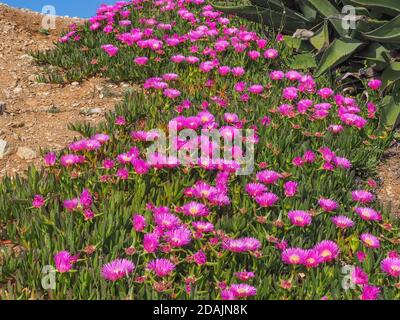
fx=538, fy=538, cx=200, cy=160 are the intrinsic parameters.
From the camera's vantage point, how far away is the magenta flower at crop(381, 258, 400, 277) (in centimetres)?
255

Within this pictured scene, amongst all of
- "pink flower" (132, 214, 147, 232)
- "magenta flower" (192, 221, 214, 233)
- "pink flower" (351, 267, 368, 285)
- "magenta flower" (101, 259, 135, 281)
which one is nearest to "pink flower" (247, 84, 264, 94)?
"magenta flower" (192, 221, 214, 233)

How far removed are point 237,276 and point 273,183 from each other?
0.91m

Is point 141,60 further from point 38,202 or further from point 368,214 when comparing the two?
point 368,214

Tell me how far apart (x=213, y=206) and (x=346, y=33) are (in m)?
2.95

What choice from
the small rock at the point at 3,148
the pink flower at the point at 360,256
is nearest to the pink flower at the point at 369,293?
the pink flower at the point at 360,256

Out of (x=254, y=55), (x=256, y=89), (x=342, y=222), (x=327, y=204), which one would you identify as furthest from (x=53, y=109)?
(x=342, y=222)

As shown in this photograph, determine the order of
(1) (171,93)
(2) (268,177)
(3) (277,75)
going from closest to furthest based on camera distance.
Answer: (2) (268,177), (1) (171,93), (3) (277,75)

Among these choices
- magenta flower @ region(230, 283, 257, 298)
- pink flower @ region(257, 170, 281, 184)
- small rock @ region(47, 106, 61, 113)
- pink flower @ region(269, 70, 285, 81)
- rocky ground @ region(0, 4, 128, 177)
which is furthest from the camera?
pink flower @ region(269, 70, 285, 81)

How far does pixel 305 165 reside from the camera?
3494mm

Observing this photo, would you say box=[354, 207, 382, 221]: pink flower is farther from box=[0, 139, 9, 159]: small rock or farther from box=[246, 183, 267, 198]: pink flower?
box=[0, 139, 9, 159]: small rock

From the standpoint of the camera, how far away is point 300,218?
2.81m

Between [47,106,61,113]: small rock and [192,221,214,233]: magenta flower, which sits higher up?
[192,221,214,233]: magenta flower

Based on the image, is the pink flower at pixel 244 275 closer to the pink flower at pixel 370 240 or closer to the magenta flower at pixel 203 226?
the magenta flower at pixel 203 226

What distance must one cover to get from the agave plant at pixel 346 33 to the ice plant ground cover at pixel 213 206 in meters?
0.23
